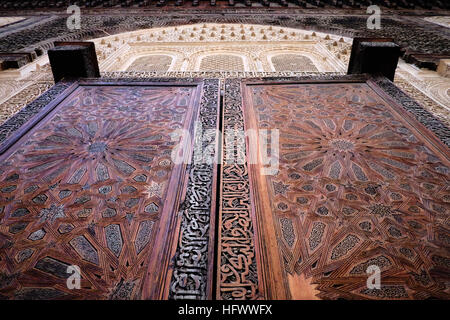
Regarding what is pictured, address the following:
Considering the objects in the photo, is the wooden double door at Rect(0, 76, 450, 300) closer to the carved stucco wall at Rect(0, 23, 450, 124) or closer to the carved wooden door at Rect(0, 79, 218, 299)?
the carved wooden door at Rect(0, 79, 218, 299)

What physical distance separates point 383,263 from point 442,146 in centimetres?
120

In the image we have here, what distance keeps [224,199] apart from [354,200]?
2.40ft

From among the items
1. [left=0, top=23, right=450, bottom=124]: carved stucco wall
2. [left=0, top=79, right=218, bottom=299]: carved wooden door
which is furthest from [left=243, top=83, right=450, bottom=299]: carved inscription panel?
[left=0, top=23, right=450, bottom=124]: carved stucco wall

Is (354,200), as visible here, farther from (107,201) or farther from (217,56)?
(217,56)

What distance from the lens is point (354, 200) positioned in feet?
4.88

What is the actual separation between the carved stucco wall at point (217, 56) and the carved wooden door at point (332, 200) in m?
1.08

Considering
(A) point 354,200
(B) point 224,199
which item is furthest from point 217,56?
(A) point 354,200

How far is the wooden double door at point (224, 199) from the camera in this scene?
1119 millimetres

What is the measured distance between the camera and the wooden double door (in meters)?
1.12

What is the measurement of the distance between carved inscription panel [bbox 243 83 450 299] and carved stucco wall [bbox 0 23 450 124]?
43.5 inches

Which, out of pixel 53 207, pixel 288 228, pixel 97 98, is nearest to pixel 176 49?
pixel 97 98

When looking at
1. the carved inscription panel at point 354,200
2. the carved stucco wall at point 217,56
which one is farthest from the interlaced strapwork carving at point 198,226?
the carved stucco wall at point 217,56

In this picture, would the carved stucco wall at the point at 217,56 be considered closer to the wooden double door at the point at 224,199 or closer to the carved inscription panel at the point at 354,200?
the wooden double door at the point at 224,199
